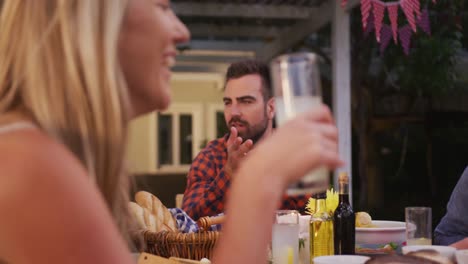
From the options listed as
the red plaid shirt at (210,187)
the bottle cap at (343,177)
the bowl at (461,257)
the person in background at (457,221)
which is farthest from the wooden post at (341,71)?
the bowl at (461,257)

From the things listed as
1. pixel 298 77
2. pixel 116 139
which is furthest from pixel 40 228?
pixel 298 77

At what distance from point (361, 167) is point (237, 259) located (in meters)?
8.41

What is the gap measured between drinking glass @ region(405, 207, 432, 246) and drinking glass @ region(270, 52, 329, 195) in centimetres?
114

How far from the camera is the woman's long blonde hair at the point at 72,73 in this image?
817 millimetres

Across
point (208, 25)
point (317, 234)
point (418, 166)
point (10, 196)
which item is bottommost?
point (418, 166)

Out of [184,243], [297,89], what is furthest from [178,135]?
[297,89]

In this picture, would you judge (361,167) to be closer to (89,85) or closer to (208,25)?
(208,25)

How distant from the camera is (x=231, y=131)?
3059 mm

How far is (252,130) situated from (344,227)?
150 cm

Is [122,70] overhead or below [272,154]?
overhead

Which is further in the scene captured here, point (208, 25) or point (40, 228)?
point (208, 25)

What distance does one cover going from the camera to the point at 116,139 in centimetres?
85

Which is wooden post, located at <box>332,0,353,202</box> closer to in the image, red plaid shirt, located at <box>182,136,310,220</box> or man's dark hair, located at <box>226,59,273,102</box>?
man's dark hair, located at <box>226,59,273,102</box>

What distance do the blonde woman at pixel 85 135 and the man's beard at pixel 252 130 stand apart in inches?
99.4
